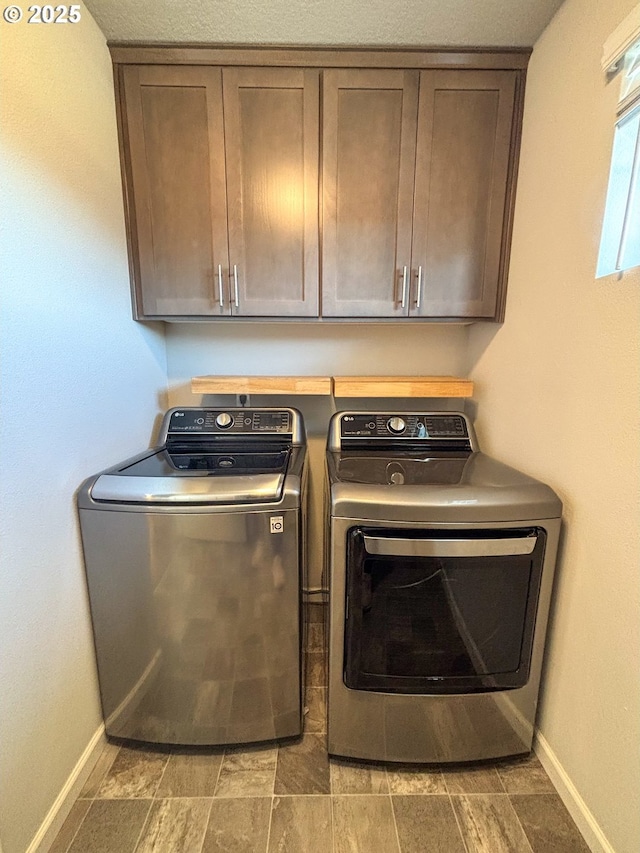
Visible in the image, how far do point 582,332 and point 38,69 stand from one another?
1.65 meters

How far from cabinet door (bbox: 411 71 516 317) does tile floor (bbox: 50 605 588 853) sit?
5.32ft

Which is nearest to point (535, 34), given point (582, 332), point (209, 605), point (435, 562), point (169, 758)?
point (582, 332)

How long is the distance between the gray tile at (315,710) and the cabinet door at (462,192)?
1.57 m

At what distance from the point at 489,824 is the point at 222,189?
223cm

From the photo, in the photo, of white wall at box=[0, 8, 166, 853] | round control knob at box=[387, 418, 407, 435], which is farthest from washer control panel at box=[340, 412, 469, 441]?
white wall at box=[0, 8, 166, 853]

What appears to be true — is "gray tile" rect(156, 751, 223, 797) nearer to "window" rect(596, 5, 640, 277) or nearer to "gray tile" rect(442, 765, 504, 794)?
"gray tile" rect(442, 765, 504, 794)

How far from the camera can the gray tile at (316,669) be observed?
1.53m

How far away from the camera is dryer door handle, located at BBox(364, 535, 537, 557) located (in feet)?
3.47

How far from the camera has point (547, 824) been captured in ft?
3.52

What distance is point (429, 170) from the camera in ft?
4.59

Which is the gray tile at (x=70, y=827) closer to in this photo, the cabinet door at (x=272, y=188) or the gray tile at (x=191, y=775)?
the gray tile at (x=191, y=775)

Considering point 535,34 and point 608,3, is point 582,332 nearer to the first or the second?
point 608,3

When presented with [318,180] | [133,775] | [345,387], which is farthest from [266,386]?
[133,775]

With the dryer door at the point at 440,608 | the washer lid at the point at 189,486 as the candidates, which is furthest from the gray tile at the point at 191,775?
the washer lid at the point at 189,486
